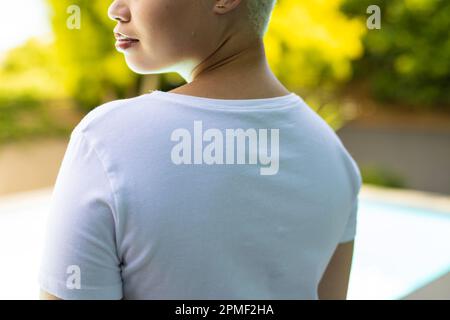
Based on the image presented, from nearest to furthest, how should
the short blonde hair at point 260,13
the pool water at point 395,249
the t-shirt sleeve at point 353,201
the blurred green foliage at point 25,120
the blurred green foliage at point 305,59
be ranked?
the short blonde hair at point 260,13
the t-shirt sleeve at point 353,201
the pool water at point 395,249
the blurred green foliage at point 305,59
the blurred green foliage at point 25,120

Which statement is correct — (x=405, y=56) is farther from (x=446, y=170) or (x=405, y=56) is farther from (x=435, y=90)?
(x=446, y=170)

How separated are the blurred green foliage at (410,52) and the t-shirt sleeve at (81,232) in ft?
33.9

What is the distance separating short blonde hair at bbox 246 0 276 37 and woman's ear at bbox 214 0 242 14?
0.03m

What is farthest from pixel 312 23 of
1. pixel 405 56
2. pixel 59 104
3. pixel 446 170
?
pixel 59 104

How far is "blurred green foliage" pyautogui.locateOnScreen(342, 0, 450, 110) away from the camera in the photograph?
10641mm

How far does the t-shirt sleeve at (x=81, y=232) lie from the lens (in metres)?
0.69

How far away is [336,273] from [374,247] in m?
3.74

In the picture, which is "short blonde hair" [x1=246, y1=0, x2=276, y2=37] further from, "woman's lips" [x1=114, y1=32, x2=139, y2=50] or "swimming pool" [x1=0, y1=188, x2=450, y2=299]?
"swimming pool" [x1=0, y1=188, x2=450, y2=299]

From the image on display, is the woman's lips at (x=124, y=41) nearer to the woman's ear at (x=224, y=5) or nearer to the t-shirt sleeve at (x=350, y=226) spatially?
the woman's ear at (x=224, y=5)

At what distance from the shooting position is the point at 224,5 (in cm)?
78

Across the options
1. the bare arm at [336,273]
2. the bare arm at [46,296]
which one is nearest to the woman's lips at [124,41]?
the bare arm at [46,296]

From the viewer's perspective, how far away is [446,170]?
35.3ft

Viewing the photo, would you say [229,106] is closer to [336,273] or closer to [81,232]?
[81,232]

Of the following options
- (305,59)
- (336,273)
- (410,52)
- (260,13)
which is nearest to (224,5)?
(260,13)
